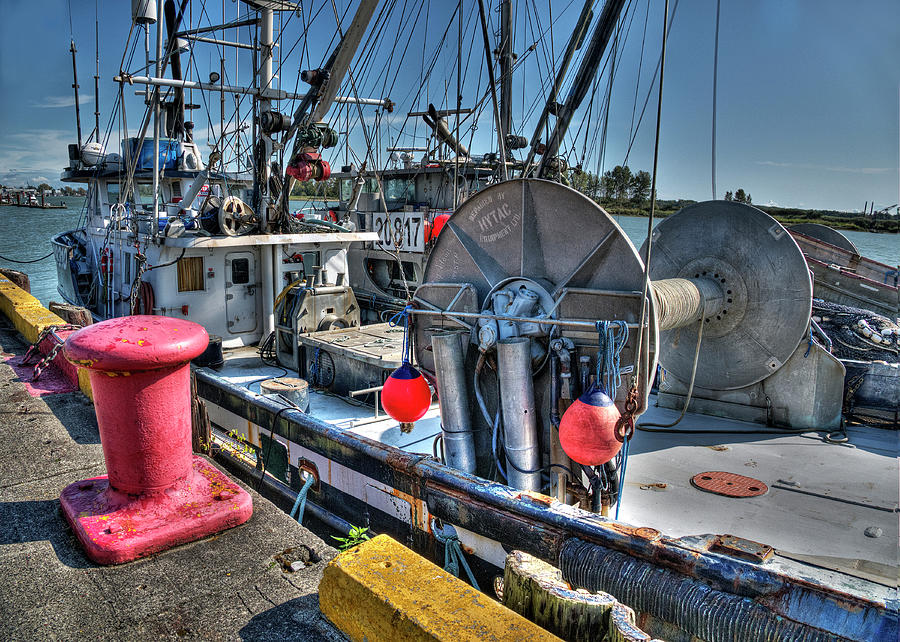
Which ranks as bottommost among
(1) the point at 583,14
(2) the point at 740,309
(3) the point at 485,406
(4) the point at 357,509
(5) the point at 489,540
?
(4) the point at 357,509

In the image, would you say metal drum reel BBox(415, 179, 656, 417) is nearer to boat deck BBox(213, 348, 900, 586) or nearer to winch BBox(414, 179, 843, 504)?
winch BBox(414, 179, 843, 504)

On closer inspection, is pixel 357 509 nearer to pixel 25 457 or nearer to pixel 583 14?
pixel 25 457

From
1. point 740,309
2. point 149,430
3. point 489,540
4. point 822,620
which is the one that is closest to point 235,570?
point 149,430

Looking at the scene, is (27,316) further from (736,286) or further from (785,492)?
(785,492)

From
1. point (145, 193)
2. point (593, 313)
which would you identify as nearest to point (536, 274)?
point (593, 313)

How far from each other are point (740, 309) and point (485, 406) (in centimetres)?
383

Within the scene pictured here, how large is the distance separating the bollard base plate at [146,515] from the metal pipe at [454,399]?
210 centimetres

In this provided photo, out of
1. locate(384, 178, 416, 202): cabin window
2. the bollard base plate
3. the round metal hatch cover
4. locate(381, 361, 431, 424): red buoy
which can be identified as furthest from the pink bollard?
locate(384, 178, 416, 202): cabin window

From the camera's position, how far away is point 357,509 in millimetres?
6500

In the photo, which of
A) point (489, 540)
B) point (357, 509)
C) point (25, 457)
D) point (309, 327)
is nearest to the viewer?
point (489, 540)

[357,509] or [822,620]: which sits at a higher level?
[822,620]

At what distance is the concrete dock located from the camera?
125 inches

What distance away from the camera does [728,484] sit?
6266 millimetres

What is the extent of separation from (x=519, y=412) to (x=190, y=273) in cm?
888
